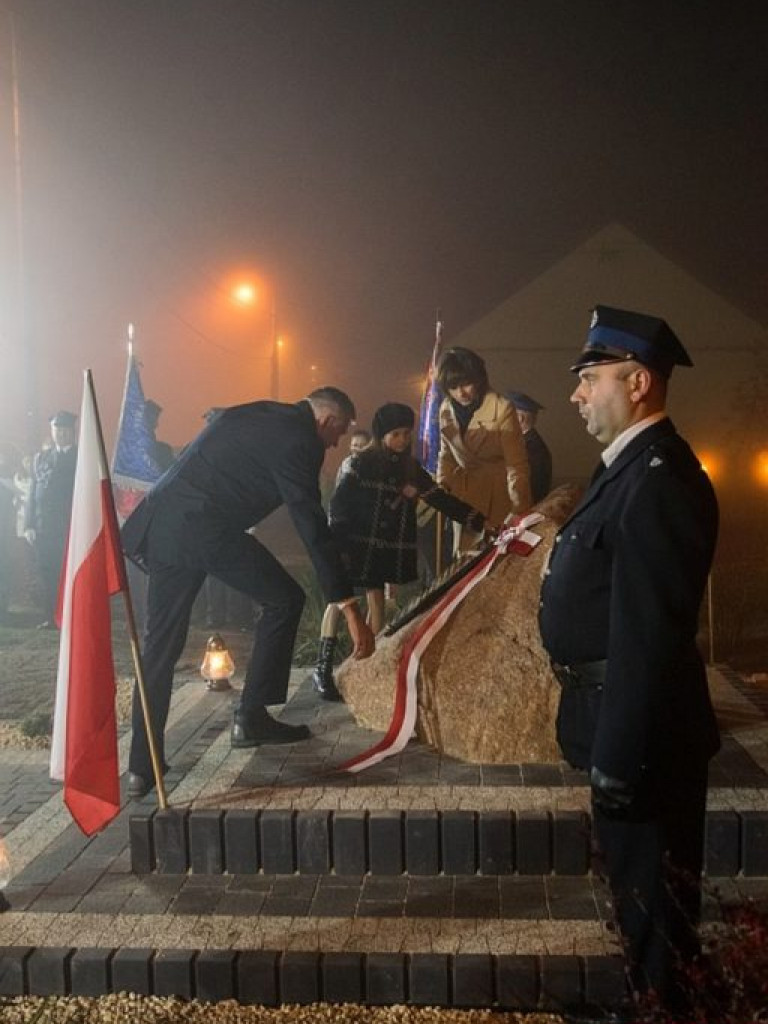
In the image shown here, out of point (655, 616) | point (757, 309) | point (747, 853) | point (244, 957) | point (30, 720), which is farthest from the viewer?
point (757, 309)

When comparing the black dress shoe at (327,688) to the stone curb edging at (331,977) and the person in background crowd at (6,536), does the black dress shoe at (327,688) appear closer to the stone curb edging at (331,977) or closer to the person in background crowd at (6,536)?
the stone curb edging at (331,977)

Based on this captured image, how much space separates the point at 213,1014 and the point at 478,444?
4567 mm

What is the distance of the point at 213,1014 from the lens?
342 cm

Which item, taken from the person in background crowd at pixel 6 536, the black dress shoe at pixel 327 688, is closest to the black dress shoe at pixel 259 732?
the black dress shoe at pixel 327 688

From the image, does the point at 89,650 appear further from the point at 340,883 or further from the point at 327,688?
the point at 327,688

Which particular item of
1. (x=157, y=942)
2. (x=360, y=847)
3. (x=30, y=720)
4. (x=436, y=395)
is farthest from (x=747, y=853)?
(x=436, y=395)

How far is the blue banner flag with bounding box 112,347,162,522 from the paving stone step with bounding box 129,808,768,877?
4.47 metres

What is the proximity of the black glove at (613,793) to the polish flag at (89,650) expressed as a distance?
2.24m

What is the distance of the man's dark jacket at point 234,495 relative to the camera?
4895 mm

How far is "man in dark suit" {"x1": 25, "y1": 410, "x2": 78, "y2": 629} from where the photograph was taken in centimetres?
1089

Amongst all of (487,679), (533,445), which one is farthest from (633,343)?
(533,445)

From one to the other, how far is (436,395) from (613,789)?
6.99 m

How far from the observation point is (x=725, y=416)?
21672 millimetres

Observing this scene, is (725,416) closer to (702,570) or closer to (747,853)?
(747,853)
